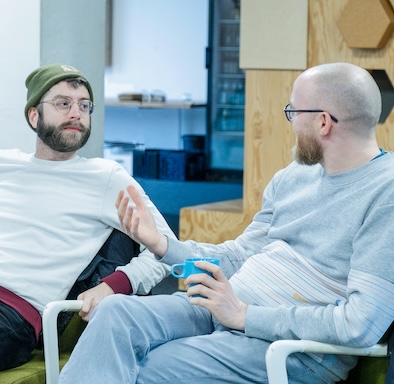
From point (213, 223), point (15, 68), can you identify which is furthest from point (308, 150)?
point (213, 223)

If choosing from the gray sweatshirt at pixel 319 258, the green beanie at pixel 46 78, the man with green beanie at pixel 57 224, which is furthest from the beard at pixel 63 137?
the gray sweatshirt at pixel 319 258

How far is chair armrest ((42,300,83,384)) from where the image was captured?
254 cm

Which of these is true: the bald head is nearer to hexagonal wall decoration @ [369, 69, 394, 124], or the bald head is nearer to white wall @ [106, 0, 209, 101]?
hexagonal wall decoration @ [369, 69, 394, 124]

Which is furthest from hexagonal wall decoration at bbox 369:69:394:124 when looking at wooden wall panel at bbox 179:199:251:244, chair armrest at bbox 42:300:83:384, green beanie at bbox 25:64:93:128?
chair armrest at bbox 42:300:83:384

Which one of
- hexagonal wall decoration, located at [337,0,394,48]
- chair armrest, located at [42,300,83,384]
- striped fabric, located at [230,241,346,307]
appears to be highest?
hexagonal wall decoration, located at [337,0,394,48]

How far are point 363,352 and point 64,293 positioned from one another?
1011 millimetres

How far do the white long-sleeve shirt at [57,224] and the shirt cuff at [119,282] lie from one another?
0.02 metres

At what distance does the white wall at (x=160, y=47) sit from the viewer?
931cm

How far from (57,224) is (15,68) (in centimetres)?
→ 130

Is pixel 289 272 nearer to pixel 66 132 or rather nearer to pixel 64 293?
pixel 64 293

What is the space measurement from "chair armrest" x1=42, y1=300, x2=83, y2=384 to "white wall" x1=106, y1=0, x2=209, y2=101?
694 cm

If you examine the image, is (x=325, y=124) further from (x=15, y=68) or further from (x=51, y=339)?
(x=15, y=68)

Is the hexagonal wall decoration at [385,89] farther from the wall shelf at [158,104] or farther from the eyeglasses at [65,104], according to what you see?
the wall shelf at [158,104]

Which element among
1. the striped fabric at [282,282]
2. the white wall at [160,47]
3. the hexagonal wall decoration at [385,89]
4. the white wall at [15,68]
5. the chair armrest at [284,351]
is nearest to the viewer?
the chair armrest at [284,351]
